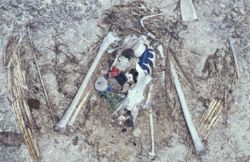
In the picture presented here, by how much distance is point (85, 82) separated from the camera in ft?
15.8

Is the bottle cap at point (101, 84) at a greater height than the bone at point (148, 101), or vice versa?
the bottle cap at point (101, 84)

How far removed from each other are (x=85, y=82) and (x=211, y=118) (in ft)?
3.00

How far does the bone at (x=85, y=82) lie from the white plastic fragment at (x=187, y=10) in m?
0.50

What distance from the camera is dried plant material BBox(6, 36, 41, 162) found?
15.8 ft

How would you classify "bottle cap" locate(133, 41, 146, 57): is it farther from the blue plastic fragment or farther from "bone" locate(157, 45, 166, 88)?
"bone" locate(157, 45, 166, 88)

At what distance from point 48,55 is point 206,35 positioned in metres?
1.12

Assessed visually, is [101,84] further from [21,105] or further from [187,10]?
[187,10]

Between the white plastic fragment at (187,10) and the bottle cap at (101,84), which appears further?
the white plastic fragment at (187,10)

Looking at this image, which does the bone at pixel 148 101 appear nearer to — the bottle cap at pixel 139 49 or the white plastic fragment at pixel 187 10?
the bottle cap at pixel 139 49

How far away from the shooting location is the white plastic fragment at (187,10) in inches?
195

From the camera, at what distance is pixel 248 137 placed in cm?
497

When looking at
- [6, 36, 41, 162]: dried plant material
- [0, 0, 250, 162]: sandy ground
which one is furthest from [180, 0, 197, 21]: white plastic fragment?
[6, 36, 41, 162]: dried plant material

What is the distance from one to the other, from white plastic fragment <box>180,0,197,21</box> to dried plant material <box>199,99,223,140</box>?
2.02ft

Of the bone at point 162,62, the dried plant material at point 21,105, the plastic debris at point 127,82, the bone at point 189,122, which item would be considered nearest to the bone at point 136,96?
the plastic debris at point 127,82
